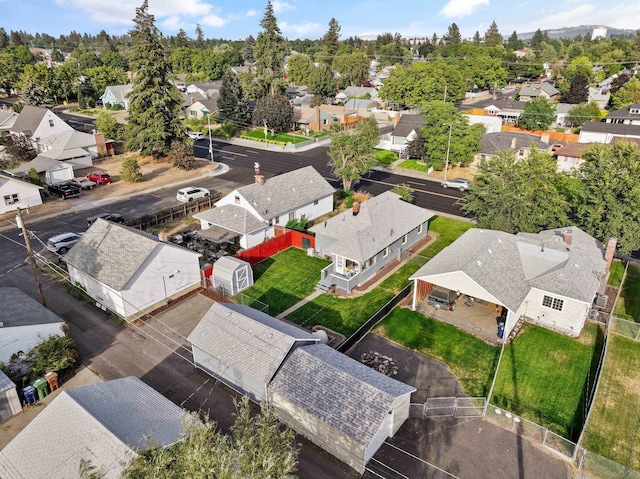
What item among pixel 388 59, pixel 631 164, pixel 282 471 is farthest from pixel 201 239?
pixel 388 59

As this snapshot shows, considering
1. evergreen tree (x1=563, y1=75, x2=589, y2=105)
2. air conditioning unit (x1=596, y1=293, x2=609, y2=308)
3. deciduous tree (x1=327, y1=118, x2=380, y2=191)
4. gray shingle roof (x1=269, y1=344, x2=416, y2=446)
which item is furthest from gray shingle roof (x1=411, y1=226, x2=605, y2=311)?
evergreen tree (x1=563, y1=75, x2=589, y2=105)

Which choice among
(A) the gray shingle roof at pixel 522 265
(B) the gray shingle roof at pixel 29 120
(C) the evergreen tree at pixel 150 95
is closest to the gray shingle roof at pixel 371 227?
(A) the gray shingle roof at pixel 522 265

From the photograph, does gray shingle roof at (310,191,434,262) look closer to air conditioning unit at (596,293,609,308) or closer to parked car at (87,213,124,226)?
air conditioning unit at (596,293,609,308)

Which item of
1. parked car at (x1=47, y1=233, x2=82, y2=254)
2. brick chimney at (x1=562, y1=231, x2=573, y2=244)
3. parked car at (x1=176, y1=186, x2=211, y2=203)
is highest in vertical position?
brick chimney at (x1=562, y1=231, x2=573, y2=244)

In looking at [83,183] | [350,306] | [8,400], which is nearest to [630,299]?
[350,306]

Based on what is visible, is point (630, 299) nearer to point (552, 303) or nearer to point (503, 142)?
point (552, 303)

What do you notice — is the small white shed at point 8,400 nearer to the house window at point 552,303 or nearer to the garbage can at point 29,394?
the garbage can at point 29,394
